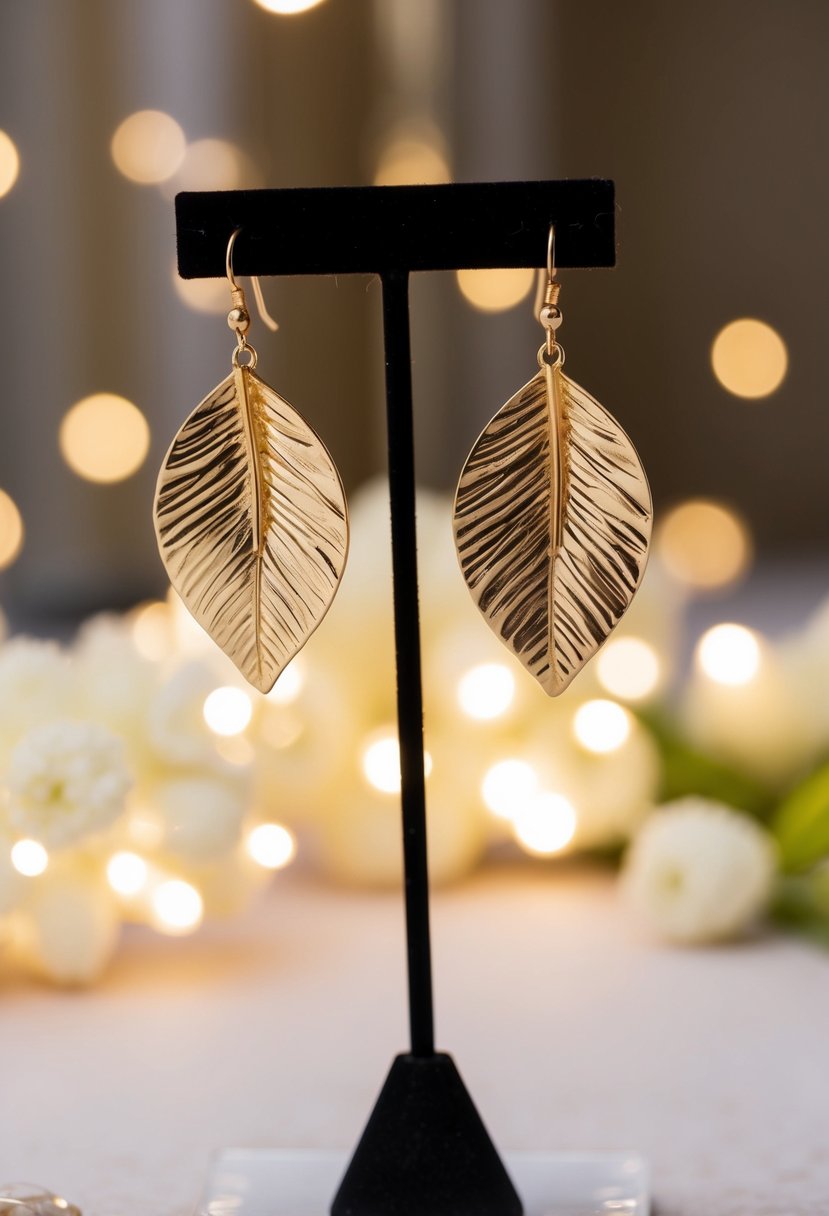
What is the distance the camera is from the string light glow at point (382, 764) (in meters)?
0.74

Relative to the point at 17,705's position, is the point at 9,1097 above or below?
below

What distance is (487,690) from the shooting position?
29.7 inches

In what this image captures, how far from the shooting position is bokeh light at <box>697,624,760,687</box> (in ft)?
2.50

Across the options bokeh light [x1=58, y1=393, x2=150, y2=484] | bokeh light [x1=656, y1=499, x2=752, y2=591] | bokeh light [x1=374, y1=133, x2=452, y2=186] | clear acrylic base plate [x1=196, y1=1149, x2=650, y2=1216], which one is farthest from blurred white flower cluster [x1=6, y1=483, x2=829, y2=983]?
bokeh light [x1=374, y1=133, x2=452, y2=186]

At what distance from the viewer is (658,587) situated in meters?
0.81

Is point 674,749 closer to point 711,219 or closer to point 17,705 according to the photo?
point 17,705

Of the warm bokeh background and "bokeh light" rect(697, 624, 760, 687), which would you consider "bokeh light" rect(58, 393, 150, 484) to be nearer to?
the warm bokeh background

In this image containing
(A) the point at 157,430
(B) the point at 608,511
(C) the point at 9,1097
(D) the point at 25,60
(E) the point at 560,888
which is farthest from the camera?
(A) the point at 157,430

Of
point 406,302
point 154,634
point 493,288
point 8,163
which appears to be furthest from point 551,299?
point 493,288

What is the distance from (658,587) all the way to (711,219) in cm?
128

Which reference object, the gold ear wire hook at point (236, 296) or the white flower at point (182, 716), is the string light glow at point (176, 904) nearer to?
the white flower at point (182, 716)

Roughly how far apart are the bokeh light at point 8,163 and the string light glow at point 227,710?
88cm

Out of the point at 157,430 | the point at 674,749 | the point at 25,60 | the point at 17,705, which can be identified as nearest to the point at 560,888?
the point at 674,749

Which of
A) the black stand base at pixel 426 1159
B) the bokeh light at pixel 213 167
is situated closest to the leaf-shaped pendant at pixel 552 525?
the black stand base at pixel 426 1159
